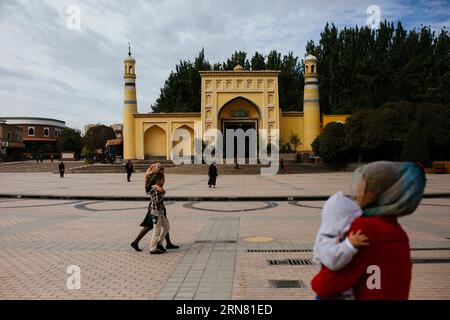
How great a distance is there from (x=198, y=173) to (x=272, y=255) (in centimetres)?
2808

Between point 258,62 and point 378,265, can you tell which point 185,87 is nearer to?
point 258,62

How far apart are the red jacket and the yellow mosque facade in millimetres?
41585

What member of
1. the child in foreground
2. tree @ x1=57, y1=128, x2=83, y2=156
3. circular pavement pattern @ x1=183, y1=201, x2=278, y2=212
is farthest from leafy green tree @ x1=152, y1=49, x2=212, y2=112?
the child in foreground

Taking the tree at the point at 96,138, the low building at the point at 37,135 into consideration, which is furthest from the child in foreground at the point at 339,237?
the low building at the point at 37,135

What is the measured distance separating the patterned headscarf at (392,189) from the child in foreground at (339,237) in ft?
0.31

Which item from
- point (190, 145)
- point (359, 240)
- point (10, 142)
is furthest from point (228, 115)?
point (359, 240)


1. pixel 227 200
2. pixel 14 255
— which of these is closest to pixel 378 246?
pixel 14 255

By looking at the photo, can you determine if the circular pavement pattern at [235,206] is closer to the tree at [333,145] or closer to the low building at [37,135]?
the tree at [333,145]

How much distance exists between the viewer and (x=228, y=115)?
151ft

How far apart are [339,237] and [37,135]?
8499 cm

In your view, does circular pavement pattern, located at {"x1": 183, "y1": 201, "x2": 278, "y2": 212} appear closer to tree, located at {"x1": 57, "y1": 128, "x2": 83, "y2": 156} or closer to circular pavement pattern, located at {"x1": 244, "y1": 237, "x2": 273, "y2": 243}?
circular pavement pattern, located at {"x1": 244, "y1": 237, "x2": 273, "y2": 243}

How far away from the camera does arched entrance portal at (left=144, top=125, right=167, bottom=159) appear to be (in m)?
46.4

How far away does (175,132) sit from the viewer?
1797 inches
